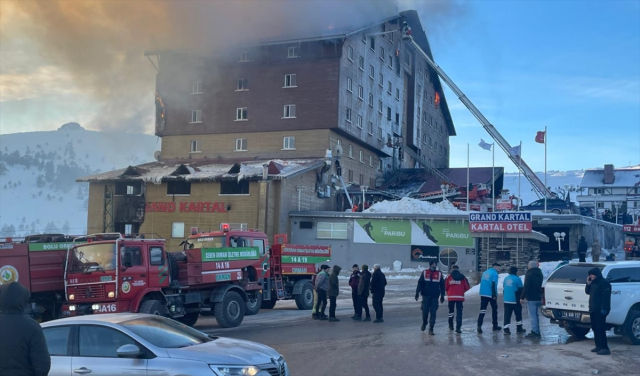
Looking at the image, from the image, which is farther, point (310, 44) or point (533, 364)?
point (310, 44)

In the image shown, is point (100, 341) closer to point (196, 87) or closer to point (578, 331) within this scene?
point (578, 331)

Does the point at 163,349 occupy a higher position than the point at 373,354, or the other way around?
the point at 163,349

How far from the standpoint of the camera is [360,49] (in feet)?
152

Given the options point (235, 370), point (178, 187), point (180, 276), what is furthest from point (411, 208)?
point (235, 370)

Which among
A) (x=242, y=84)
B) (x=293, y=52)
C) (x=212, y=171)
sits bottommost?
(x=212, y=171)

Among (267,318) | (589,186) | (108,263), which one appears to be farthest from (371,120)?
(589,186)

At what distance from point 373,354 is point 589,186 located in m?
85.6

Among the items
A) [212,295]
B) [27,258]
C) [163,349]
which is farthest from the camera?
[212,295]

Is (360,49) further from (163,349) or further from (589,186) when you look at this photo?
(589,186)

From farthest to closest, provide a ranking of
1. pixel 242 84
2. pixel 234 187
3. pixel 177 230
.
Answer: pixel 242 84
pixel 177 230
pixel 234 187

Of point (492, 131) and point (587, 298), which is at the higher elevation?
point (492, 131)

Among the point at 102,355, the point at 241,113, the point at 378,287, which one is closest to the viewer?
the point at 102,355

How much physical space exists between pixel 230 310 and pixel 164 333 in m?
9.11

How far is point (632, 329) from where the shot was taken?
12.5m
